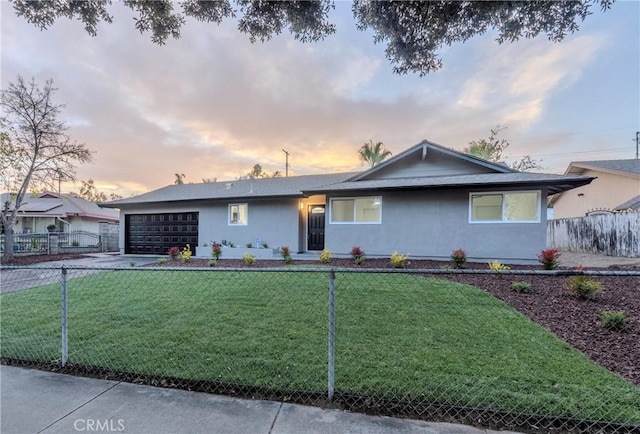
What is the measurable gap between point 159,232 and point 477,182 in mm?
15421

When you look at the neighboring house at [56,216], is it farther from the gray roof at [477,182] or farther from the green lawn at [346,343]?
the gray roof at [477,182]

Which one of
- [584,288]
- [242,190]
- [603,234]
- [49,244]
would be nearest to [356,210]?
[242,190]

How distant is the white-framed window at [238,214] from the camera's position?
14227mm

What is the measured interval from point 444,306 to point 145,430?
4.60 metres

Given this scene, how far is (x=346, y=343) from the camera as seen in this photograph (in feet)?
12.6

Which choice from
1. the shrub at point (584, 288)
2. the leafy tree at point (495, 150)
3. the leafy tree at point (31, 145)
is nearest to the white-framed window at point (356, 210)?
the shrub at point (584, 288)

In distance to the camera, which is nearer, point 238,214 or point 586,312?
point 586,312

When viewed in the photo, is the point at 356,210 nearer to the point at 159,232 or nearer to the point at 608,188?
the point at 159,232

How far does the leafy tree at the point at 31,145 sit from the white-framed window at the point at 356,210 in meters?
13.2

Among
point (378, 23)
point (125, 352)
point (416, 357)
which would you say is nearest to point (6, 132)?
point (125, 352)

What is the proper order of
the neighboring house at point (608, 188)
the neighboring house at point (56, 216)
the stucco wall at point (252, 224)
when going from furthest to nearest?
the neighboring house at point (56, 216), the neighboring house at point (608, 188), the stucco wall at point (252, 224)

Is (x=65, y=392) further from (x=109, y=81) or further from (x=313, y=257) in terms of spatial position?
(x=109, y=81)

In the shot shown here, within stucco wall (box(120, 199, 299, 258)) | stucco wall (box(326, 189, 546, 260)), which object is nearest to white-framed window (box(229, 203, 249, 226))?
stucco wall (box(120, 199, 299, 258))

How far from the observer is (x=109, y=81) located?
10297 mm
